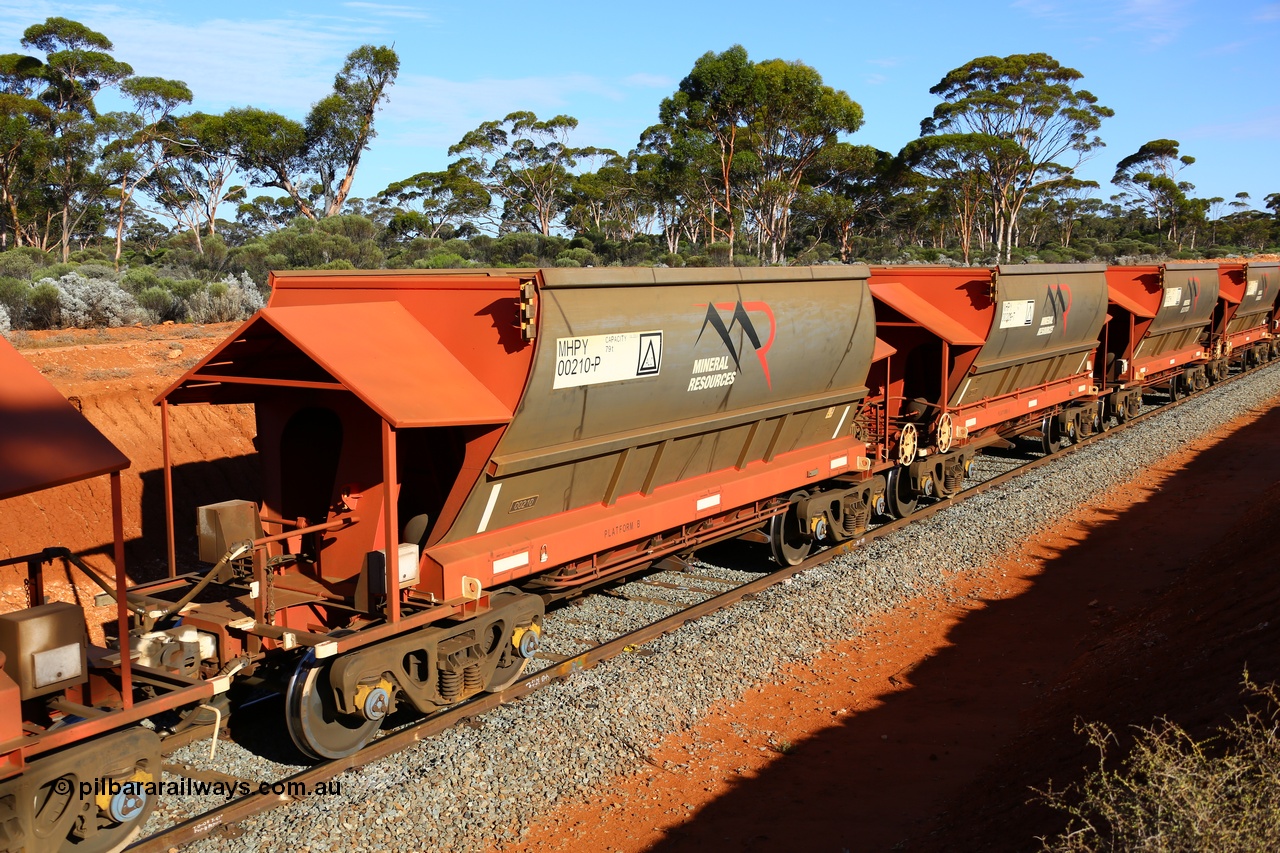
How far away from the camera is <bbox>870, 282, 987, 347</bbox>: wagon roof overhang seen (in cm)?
1279

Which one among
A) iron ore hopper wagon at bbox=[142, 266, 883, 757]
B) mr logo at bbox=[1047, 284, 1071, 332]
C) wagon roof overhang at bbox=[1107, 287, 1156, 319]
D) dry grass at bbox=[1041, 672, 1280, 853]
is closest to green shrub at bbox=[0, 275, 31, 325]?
iron ore hopper wagon at bbox=[142, 266, 883, 757]

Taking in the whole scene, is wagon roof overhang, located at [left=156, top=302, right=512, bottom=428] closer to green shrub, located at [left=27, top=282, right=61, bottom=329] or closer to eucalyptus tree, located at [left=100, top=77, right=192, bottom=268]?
green shrub, located at [left=27, top=282, right=61, bottom=329]

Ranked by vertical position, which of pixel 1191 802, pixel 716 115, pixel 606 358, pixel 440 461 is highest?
pixel 716 115

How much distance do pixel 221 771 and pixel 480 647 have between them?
1.90 meters

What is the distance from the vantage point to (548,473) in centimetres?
779

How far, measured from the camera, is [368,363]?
21.8 ft

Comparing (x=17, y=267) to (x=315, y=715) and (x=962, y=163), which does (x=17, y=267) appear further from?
(x=962, y=163)

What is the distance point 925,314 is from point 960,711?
6724mm

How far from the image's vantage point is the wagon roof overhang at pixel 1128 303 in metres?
19.8

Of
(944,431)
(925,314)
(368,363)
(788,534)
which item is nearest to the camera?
(368,363)

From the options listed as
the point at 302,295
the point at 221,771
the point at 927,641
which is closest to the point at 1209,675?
the point at 927,641

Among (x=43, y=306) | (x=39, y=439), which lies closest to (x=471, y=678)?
(x=39, y=439)

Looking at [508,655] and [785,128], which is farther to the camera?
[785,128]

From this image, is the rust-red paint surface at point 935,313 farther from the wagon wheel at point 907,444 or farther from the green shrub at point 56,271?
the green shrub at point 56,271
